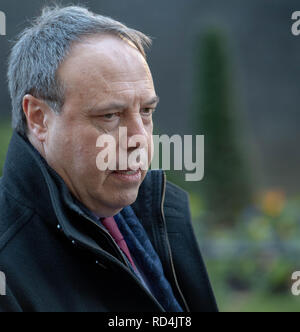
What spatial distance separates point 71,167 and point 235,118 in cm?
532

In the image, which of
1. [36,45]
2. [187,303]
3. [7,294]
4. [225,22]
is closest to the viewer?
[7,294]

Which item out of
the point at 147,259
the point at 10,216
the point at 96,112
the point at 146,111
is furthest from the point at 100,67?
the point at 147,259

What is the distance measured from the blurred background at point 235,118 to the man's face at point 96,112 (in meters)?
0.87

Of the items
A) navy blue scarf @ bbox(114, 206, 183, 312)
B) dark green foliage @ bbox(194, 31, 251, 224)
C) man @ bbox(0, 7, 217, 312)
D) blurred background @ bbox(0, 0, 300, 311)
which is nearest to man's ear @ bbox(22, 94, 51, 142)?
man @ bbox(0, 7, 217, 312)

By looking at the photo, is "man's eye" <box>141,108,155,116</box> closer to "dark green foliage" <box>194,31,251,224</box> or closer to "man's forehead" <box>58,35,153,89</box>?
"man's forehead" <box>58,35,153,89</box>

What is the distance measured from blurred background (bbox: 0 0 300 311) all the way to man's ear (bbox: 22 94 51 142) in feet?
2.45

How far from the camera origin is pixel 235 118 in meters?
6.76

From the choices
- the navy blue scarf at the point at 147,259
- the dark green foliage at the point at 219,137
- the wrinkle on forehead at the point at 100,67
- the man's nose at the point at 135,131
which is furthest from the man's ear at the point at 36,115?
the dark green foliage at the point at 219,137

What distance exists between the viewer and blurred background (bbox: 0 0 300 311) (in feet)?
16.9

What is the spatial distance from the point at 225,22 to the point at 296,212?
4657 millimetres

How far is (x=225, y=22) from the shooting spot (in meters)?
9.09
